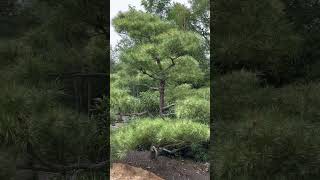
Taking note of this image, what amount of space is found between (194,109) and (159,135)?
0.28m

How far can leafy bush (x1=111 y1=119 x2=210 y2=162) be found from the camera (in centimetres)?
325

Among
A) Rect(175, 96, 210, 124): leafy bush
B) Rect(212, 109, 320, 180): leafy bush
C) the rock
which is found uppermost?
Rect(175, 96, 210, 124): leafy bush

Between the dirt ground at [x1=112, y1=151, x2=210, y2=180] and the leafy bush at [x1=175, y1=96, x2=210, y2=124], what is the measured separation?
298mm

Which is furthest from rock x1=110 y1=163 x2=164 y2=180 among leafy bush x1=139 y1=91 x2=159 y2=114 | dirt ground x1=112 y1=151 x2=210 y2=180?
leafy bush x1=139 y1=91 x2=159 y2=114

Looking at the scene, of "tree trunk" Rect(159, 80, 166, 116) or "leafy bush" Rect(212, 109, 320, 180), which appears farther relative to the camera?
"tree trunk" Rect(159, 80, 166, 116)

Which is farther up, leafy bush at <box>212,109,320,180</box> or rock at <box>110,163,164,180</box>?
leafy bush at <box>212,109,320,180</box>

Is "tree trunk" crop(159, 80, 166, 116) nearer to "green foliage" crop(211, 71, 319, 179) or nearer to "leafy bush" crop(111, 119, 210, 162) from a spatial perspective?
"leafy bush" crop(111, 119, 210, 162)

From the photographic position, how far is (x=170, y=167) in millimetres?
3287

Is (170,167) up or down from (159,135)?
down

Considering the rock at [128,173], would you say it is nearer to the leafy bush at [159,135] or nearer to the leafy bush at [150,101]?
the leafy bush at [159,135]

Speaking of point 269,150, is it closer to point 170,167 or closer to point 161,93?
point 170,167

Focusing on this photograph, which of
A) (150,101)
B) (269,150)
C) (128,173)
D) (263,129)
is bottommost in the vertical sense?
(128,173)

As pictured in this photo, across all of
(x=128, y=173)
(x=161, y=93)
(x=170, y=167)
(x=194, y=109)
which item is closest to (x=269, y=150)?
(x=194, y=109)

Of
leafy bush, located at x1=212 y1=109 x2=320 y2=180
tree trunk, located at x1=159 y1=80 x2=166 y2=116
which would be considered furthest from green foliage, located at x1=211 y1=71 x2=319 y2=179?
tree trunk, located at x1=159 y1=80 x2=166 y2=116
